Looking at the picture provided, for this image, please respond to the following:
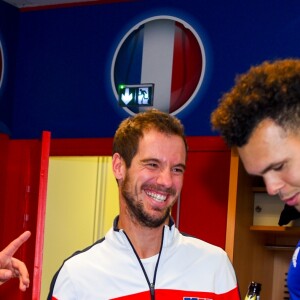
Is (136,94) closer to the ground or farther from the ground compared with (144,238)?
farther from the ground

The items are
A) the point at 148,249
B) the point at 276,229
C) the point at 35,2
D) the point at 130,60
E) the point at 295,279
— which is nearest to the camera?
the point at 295,279

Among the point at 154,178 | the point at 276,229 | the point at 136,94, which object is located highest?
the point at 136,94

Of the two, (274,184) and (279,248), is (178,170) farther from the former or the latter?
(279,248)

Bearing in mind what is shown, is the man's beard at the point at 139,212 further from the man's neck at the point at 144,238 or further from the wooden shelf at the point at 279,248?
the wooden shelf at the point at 279,248

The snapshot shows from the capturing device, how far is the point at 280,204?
399cm

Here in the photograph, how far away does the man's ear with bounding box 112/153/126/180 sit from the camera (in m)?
2.72

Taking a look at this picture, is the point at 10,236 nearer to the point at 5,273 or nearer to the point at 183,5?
the point at 183,5

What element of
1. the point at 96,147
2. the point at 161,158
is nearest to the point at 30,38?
the point at 96,147

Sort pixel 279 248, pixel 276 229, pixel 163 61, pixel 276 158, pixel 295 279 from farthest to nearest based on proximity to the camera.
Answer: pixel 163 61 → pixel 279 248 → pixel 276 229 → pixel 295 279 → pixel 276 158

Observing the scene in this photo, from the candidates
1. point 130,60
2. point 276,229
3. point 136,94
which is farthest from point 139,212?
point 130,60

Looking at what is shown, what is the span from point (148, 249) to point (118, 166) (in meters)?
0.33

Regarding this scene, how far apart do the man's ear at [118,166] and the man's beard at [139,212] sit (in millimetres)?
49

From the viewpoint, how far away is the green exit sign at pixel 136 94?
448 cm

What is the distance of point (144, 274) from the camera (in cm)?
262
